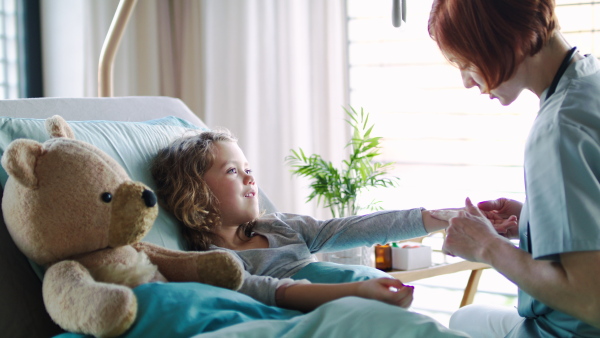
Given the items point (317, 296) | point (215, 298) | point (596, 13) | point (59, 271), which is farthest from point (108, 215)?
point (596, 13)

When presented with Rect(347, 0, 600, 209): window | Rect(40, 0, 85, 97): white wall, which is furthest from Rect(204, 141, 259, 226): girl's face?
Rect(40, 0, 85, 97): white wall

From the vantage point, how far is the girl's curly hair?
1469mm

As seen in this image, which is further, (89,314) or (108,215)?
(108,215)

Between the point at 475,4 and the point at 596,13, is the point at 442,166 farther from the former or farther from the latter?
the point at 475,4

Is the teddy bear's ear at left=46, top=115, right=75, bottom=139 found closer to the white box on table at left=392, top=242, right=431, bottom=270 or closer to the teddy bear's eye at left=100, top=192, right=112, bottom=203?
the teddy bear's eye at left=100, top=192, right=112, bottom=203

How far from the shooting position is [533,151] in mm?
1043

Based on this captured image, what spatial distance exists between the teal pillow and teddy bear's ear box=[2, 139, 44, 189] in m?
0.28

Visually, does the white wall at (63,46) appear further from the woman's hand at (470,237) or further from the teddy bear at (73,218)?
the woman's hand at (470,237)

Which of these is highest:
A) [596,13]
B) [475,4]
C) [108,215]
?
[596,13]

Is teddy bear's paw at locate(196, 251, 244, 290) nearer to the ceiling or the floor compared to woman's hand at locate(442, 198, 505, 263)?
nearer to the floor

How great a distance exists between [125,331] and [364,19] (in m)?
2.63

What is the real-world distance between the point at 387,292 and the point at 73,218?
0.55 meters

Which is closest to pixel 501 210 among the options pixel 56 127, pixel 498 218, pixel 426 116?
pixel 498 218

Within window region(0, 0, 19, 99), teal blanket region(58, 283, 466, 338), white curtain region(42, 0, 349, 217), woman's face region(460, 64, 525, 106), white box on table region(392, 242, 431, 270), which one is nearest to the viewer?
teal blanket region(58, 283, 466, 338)
